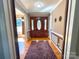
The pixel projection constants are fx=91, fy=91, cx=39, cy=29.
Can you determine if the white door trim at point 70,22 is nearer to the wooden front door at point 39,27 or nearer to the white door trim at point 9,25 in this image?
the white door trim at point 9,25

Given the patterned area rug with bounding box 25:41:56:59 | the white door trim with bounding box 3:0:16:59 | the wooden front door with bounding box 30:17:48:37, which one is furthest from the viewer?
the wooden front door with bounding box 30:17:48:37

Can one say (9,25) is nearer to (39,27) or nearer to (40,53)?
(40,53)

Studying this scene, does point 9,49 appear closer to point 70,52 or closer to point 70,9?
point 70,52

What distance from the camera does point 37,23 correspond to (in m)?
8.50

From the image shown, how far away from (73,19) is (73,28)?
122 mm

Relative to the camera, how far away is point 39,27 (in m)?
8.51

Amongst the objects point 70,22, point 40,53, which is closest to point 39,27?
point 40,53

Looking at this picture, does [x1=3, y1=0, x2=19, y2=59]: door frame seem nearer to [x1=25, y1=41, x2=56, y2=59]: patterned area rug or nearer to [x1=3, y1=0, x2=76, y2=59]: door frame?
[x1=3, y1=0, x2=76, y2=59]: door frame

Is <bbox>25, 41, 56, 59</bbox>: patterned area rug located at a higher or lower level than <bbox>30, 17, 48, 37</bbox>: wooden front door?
lower

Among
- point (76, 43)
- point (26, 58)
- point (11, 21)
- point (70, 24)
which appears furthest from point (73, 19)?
point (26, 58)

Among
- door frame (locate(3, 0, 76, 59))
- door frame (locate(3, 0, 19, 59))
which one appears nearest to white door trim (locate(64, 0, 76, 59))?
door frame (locate(3, 0, 76, 59))

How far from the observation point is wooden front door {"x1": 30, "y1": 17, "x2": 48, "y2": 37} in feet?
27.6

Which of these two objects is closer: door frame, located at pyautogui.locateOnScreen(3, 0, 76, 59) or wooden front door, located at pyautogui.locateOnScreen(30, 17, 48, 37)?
door frame, located at pyautogui.locateOnScreen(3, 0, 76, 59)

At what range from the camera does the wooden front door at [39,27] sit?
27.6 feet
